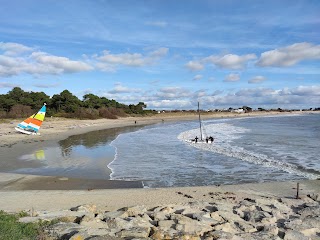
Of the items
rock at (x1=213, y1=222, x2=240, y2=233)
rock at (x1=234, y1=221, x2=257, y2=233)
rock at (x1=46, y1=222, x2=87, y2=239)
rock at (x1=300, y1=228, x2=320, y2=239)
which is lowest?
rock at (x1=300, y1=228, x2=320, y2=239)

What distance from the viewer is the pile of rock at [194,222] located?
6.54m

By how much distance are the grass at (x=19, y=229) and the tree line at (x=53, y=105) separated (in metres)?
49.1

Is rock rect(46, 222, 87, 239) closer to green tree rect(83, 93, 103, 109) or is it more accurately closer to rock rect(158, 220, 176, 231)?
rock rect(158, 220, 176, 231)

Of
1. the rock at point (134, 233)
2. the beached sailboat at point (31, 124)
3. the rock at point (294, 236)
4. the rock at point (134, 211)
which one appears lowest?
the rock at point (294, 236)

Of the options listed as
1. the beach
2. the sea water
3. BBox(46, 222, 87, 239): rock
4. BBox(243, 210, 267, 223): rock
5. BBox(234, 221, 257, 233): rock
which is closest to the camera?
BBox(46, 222, 87, 239): rock

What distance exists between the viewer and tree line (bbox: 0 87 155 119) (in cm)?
5735

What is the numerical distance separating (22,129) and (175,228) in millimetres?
30061

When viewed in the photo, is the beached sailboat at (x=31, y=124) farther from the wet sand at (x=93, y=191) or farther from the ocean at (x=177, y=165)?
the wet sand at (x=93, y=191)

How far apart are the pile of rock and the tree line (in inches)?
1942

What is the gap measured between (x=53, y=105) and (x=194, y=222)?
68026 millimetres

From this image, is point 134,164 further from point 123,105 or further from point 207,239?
point 123,105

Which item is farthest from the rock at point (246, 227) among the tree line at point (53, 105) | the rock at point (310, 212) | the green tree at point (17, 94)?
the green tree at point (17, 94)

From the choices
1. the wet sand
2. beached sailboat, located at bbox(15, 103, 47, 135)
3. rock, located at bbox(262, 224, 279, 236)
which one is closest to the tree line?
beached sailboat, located at bbox(15, 103, 47, 135)

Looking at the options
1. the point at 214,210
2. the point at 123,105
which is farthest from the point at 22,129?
the point at 123,105
